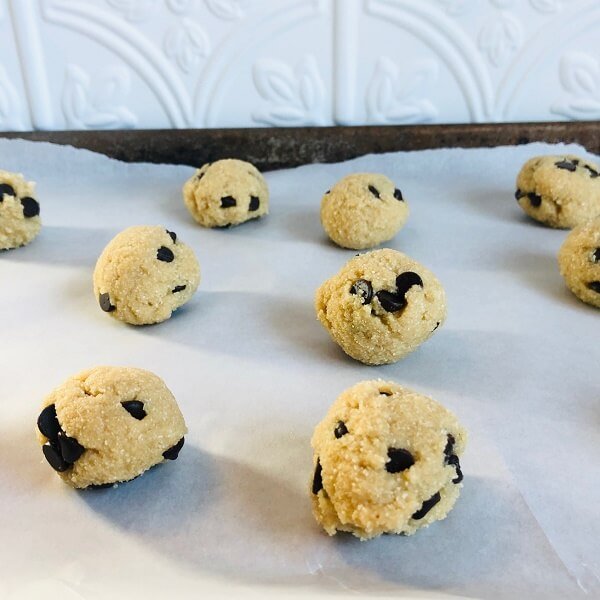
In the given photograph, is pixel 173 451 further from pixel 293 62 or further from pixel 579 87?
pixel 579 87

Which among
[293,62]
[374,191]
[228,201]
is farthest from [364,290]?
[293,62]

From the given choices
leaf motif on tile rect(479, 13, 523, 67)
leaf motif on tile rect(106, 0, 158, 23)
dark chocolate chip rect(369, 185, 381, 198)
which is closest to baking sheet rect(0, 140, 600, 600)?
dark chocolate chip rect(369, 185, 381, 198)

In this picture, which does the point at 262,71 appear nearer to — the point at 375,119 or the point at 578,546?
the point at 375,119

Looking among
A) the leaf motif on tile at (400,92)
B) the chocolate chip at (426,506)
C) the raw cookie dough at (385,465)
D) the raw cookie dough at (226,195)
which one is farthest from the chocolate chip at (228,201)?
the chocolate chip at (426,506)

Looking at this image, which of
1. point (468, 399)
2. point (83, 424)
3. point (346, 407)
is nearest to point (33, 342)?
point (83, 424)

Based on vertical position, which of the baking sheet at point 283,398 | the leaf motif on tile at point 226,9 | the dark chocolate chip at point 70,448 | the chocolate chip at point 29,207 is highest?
the leaf motif on tile at point 226,9

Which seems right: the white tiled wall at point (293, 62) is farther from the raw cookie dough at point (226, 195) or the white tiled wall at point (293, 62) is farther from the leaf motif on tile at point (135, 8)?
the raw cookie dough at point (226, 195)
